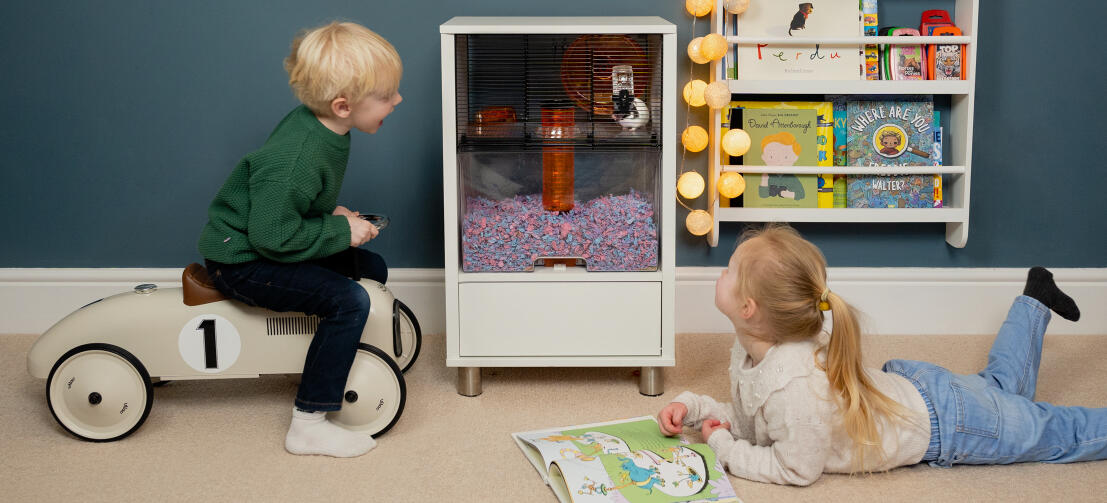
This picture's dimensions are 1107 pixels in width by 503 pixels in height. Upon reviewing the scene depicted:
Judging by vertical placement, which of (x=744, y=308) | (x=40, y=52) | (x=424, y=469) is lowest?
(x=424, y=469)

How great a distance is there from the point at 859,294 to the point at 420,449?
1298mm

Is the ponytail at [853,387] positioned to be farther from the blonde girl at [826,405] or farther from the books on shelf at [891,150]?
the books on shelf at [891,150]

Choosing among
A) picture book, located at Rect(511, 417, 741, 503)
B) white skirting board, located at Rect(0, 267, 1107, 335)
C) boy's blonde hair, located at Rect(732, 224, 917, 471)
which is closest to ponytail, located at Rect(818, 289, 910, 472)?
boy's blonde hair, located at Rect(732, 224, 917, 471)

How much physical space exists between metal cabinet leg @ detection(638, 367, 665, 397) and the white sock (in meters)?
0.61

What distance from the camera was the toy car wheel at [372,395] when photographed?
1.80 meters

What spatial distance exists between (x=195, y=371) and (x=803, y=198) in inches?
58.8

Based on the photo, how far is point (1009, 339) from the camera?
5.93 ft

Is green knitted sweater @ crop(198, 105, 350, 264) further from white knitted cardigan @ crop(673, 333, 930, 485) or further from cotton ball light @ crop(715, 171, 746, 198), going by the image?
cotton ball light @ crop(715, 171, 746, 198)

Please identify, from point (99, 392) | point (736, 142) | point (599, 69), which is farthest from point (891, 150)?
point (99, 392)

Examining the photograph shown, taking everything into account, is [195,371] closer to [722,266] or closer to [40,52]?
[40,52]

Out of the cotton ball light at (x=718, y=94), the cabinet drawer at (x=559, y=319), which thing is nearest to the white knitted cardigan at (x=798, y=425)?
the cabinet drawer at (x=559, y=319)

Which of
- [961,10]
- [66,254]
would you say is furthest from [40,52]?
[961,10]

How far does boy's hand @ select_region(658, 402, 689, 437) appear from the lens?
171 cm

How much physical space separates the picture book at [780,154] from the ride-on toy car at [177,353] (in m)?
1.01
